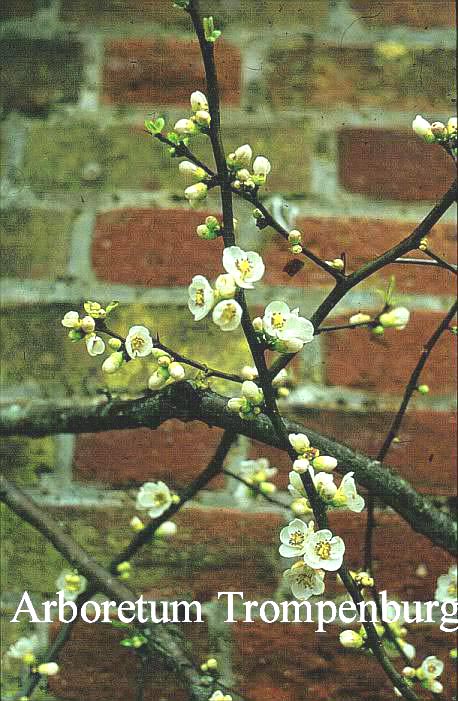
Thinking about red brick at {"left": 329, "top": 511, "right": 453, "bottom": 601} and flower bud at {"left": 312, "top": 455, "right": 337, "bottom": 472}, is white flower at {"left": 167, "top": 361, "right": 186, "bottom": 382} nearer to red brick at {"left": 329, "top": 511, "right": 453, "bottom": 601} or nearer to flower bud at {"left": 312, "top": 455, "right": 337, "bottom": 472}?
flower bud at {"left": 312, "top": 455, "right": 337, "bottom": 472}

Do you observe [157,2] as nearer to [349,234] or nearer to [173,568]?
[349,234]

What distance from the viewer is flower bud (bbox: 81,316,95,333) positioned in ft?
1.47

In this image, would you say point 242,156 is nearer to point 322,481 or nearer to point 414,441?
point 322,481

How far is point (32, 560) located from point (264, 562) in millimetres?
192

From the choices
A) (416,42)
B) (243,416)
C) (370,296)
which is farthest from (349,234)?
(243,416)

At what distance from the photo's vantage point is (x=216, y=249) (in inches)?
27.6

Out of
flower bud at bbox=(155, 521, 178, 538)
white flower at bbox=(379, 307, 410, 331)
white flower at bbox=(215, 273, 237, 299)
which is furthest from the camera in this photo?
flower bud at bbox=(155, 521, 178, 538)

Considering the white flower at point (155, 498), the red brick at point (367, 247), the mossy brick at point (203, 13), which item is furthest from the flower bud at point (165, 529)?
the mossy brick at point (203, 13)

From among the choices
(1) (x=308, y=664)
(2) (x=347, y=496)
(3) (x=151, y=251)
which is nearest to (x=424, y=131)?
(2) (x=347, y=496)

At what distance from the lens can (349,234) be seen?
2.27 ft

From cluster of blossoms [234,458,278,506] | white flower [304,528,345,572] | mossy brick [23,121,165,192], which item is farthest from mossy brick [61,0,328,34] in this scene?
white flower [304,528,345,572]

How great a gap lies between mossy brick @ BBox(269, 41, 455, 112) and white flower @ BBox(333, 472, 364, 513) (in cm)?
41

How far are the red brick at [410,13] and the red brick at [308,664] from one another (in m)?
0.54

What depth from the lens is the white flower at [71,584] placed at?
59 centimetres
